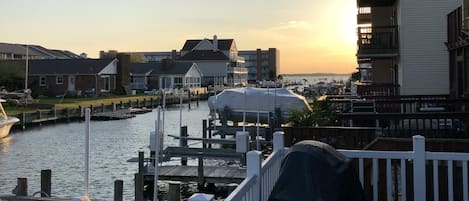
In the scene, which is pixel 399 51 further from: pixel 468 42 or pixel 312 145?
pixel 312 145

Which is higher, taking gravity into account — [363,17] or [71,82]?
[363,17]

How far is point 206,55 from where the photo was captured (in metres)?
117

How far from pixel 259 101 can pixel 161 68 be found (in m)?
55.6

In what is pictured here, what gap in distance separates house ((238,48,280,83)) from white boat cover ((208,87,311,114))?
131055 millimetres

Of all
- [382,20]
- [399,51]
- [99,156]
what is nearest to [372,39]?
[399,51]

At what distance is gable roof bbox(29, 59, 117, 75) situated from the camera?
69.9 metres

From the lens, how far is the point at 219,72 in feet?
378

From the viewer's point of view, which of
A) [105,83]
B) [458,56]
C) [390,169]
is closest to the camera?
[390,169]

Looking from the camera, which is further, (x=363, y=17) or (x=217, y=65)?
(x=217, y=65)

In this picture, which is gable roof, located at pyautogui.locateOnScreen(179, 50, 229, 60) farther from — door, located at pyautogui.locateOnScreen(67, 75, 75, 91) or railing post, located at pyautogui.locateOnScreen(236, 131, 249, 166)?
railing post, located at pyautogui.locateOnScreen(236, 131, 249, 166)

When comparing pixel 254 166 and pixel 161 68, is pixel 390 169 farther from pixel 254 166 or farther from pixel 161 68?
pixel 161 68

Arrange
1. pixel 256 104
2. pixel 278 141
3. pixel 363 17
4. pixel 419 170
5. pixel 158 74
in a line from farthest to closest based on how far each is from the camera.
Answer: pixel 158 74 → pixel 363 17 → pixel 256 104 → pixel 278 141 → pixel 419 170

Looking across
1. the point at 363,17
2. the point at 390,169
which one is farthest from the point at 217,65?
the point at 390,169

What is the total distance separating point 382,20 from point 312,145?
85.2ft
